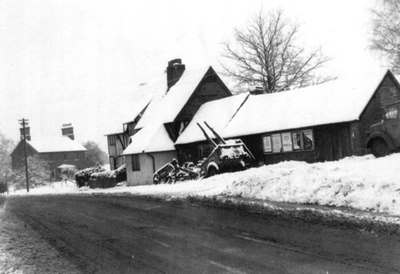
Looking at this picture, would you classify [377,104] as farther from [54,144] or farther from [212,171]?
[54,144]

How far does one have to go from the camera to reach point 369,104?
23.7m

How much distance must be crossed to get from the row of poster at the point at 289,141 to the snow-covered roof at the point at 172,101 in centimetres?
1017

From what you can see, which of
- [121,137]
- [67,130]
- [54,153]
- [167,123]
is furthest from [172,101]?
[67,130]

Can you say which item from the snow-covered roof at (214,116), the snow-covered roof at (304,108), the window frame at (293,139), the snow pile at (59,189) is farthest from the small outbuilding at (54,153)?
the window frame at (293,139)

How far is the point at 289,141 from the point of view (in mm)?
26109

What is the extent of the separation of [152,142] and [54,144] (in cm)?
6001

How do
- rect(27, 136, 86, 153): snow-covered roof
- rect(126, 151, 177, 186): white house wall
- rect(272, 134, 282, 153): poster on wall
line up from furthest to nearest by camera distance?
rect(27, 136, 86, 153): snow-covered roof → rect(126, 151, 177, 186): white house wall → rect(272, 134, 282, 153): poster on wall

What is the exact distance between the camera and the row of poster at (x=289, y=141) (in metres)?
25.1

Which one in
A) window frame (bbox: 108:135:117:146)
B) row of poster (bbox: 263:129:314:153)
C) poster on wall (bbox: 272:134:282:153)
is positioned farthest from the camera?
window frame (bbox: 108:135:117:146)

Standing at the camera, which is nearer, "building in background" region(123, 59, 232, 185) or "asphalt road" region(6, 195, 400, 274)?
"asphalt road" region(6, 195, 400, 274)

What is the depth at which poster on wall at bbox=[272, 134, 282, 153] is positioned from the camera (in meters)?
26.7

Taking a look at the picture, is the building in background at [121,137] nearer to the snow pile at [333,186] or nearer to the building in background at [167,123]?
the building in background at [167,123]

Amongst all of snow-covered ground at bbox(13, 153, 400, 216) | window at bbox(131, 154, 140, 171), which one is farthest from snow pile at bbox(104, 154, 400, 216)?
Result: window at bbox(131, 154, 140, 171)

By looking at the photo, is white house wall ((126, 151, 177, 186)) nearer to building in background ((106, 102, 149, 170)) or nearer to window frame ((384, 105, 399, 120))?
building in background ((106, 102, 149, 170))
